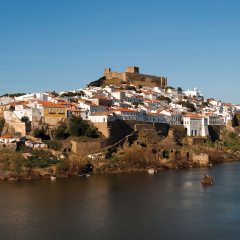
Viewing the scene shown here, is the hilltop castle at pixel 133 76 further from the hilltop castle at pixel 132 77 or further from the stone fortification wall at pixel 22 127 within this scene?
the stone fortification wall at pixel 22 127

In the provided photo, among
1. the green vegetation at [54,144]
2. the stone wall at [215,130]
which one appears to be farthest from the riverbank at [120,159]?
the stone wall at [215,130]

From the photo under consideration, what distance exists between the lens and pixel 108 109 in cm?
4453

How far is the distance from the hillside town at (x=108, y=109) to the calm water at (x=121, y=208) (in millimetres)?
9817

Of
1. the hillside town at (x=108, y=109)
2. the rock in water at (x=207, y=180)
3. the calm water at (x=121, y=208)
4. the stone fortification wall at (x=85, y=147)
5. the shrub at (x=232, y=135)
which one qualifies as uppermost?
the hillside town at (x=108, y=109)

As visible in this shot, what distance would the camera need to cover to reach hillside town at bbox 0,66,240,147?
37.8m

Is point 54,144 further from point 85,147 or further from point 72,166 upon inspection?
point 72,166

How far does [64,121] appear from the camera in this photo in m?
37.6

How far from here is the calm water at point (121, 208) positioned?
60.0ft

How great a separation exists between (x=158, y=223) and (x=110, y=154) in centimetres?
1619

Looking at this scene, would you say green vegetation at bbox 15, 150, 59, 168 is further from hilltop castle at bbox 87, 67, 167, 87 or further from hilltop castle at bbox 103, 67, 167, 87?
hilltop castle at bbox 103, 67, 167, 87

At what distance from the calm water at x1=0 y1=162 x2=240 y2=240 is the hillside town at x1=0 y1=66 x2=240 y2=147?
32.2 feet

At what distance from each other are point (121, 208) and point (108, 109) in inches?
918

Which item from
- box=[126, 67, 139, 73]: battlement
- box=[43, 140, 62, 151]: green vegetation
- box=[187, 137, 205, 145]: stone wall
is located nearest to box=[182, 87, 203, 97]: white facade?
box=[126, 67, 139, 73]: battlement

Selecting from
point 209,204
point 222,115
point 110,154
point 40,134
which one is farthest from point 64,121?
point 222,115
